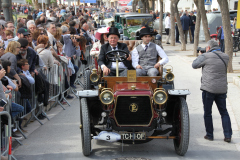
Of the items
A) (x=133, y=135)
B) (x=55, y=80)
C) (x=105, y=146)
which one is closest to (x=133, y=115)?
(x=133, y=135)

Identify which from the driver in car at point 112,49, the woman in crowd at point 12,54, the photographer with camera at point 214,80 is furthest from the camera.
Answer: the driver in car at point 112,49

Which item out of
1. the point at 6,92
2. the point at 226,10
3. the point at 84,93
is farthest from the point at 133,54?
the point at 226,10

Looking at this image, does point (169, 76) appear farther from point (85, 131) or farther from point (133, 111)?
point (85, 131)

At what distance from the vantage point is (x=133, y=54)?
8.38 metres

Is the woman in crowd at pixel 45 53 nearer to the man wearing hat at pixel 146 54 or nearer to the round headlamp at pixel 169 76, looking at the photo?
the man wearing hat at pixel 146 54

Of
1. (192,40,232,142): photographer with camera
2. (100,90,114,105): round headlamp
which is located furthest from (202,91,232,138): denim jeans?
(100,90,114,105): round headlamp

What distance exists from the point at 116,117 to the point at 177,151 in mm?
1103

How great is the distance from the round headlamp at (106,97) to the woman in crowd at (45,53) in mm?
3698

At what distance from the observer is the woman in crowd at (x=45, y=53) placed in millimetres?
9781

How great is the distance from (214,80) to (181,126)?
1311 millimetres

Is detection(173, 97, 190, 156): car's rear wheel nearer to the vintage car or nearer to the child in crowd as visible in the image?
the vintage car

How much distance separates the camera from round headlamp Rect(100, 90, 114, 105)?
21.1 ft

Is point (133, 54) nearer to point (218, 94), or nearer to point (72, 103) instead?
point (218, 94)

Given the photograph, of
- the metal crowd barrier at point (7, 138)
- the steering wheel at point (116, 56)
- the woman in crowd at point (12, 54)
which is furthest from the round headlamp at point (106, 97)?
the woman in crowd at point (12, 54)
